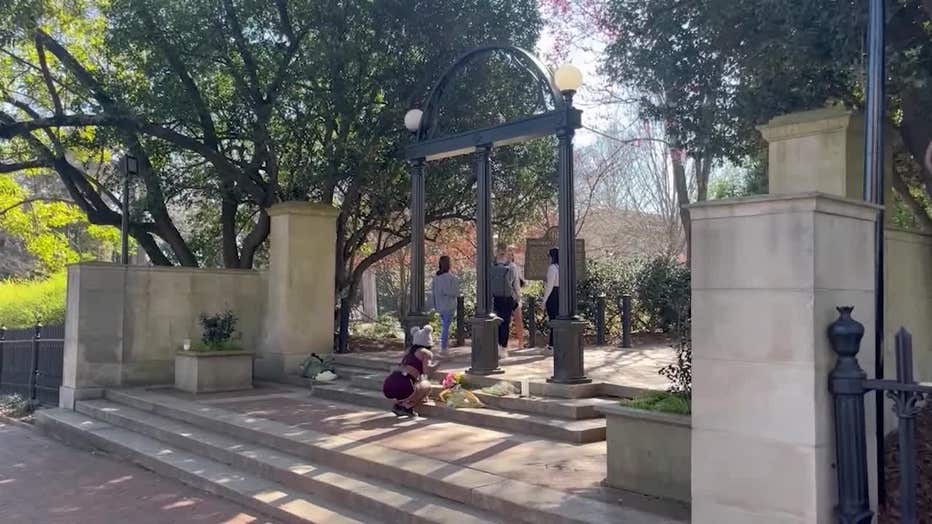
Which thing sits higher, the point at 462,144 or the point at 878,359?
the point at 462,144

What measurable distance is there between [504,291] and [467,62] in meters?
3.89

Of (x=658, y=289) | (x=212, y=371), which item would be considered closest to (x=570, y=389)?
(x=212, y=371)

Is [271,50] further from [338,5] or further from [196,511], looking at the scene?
[196,511]

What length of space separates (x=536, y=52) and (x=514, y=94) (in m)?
1.37

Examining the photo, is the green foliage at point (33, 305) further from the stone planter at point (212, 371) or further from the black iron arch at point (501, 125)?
the black iron arch at point (501, 125)

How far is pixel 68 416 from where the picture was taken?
1095 centimetres

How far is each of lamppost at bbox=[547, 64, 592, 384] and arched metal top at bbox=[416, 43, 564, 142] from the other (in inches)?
10.5

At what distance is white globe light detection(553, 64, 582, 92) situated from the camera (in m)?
8.61

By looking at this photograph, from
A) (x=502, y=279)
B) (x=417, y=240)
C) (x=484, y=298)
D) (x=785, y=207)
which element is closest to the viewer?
(x=785, y=207)

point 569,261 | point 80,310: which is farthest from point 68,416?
point 569,261

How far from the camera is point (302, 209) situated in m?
12.9

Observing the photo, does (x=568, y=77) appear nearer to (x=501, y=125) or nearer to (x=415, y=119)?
(x=501, y=125)

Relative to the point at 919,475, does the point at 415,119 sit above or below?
above

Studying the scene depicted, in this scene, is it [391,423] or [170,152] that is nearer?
[391,423]
